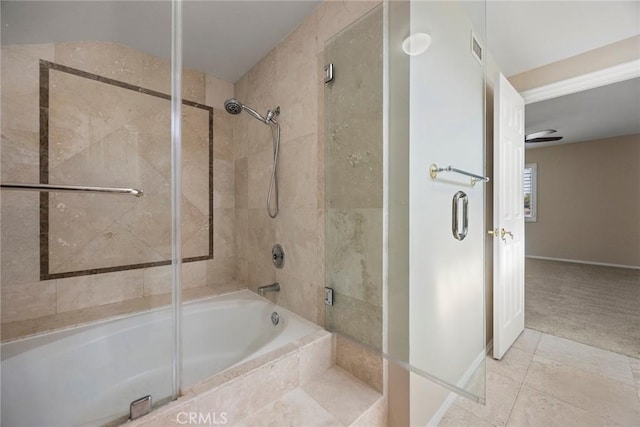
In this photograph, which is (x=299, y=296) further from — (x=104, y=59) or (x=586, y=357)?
(x=586, y=357)

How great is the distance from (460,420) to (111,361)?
1845 mm

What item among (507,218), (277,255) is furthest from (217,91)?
(507,218)

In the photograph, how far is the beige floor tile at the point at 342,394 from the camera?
3.38ft

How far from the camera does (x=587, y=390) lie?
4.90 feet

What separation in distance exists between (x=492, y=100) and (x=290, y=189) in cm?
180

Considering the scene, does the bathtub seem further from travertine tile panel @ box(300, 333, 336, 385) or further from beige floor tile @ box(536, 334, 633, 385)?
beige floor tile @ box(536, 334, 633, 385)

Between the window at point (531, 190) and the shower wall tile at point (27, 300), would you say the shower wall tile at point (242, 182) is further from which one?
the window at point (531, 190)

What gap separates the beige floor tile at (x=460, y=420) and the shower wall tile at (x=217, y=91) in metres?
2.61

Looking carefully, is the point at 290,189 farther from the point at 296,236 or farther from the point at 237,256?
the point at 237,256

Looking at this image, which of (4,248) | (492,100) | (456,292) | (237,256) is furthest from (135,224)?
(492,100)

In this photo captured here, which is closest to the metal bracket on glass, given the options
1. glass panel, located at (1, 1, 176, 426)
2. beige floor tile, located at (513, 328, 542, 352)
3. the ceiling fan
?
glass panel, located at (1, 1, 176, 426)

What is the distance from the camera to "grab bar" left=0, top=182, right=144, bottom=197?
4.00ft

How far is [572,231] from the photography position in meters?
4.90

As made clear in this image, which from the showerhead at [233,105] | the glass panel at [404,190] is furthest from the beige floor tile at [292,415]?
the showerhead at [233,105]
